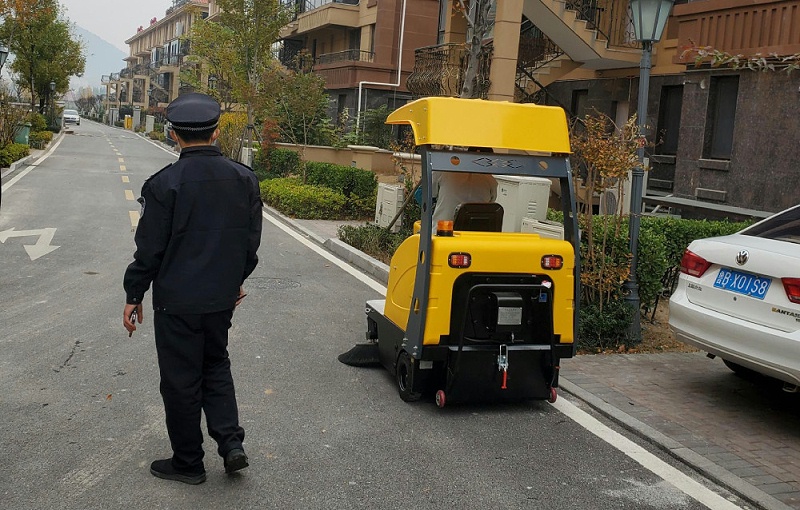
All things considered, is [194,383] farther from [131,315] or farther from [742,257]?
[742,257]

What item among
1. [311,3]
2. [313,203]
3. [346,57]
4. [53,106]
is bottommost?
[313,203]

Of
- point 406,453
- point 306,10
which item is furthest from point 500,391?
point 306,10

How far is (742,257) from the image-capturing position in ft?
19.7

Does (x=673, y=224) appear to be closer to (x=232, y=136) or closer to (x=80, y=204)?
(x=80, y=204)

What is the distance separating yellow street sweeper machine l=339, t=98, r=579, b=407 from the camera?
223 inches

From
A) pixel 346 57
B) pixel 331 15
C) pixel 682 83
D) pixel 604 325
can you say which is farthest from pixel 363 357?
pixel 331 15

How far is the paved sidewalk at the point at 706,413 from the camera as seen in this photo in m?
5.09

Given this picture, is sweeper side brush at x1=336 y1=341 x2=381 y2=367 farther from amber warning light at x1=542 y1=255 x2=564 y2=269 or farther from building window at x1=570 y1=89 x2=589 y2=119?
building window at x1=570 y1=89 x2=589 y2=119

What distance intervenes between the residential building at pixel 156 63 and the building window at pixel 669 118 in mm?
61782

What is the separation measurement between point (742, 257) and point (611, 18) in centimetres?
1510

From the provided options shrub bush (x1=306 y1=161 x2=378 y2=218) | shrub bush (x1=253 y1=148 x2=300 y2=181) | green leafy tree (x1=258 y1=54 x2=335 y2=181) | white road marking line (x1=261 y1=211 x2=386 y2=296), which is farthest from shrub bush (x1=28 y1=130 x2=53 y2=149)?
white road marking line (x1=261 y1=211 x2=386 y2=296)

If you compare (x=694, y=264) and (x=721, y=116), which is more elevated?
(x=721, y=116)

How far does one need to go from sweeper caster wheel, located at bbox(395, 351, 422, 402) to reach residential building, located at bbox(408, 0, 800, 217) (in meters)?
9.92

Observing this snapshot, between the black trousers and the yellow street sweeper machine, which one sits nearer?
the black trousers
